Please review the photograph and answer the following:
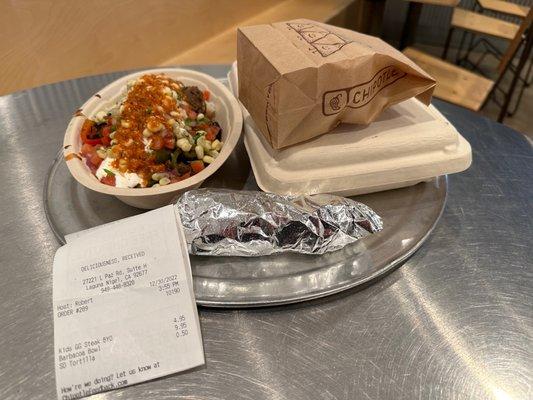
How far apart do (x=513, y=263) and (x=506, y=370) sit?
233 millimetres

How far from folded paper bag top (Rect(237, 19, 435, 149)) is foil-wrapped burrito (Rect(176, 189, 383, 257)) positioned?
0.44 ft

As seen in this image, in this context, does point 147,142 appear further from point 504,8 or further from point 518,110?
point 518,110

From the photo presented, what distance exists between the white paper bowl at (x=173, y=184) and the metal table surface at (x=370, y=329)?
0.52 ft

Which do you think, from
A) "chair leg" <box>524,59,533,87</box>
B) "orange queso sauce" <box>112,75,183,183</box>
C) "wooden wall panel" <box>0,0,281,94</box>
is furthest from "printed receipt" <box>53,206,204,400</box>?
"chair leg" <box>524,59,533,87</box>

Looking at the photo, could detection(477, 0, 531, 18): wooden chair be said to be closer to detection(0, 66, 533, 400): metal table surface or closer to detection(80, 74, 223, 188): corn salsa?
detection(0, 66, 533, 400): metal table surface

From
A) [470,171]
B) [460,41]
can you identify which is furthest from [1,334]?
[460,41]

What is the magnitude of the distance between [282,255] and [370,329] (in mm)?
194

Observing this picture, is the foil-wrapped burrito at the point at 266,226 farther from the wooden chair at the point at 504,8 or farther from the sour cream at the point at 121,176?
the wooden chair at the point at 504,8

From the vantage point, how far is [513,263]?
78cm

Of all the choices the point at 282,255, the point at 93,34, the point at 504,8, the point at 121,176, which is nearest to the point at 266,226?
the point at 282,255

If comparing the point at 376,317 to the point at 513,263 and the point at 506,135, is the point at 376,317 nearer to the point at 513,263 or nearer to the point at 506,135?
the point at 513,263

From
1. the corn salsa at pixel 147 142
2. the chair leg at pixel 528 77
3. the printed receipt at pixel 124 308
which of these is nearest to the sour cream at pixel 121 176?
the corn salsa at pixel 147 142

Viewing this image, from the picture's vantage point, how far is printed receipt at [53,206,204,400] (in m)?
0.59

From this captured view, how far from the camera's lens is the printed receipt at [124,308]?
586mm
